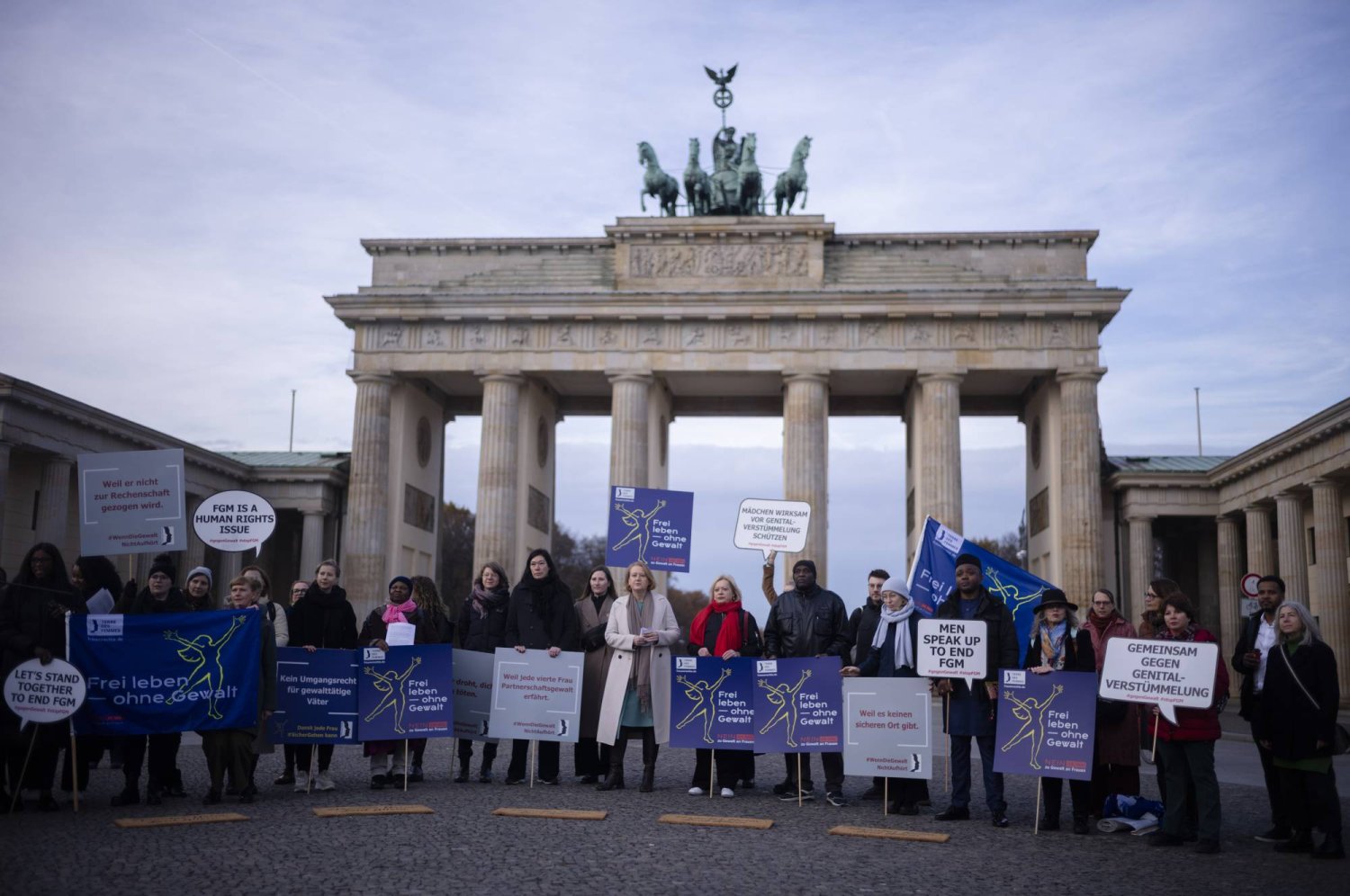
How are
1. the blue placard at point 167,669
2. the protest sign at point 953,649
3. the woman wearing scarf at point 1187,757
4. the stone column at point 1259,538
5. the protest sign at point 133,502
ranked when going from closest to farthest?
the woman wearing scarf at point 1187,757, the protest sign at point 953,649, the blue placard at point 167,669, the protest sign at point 133,502, the stone column at point 1259,538

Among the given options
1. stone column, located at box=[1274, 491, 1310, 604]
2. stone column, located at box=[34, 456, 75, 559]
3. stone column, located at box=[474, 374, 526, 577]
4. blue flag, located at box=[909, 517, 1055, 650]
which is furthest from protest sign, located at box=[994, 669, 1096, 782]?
stone column, located at box=[474, 374, 526, 577]

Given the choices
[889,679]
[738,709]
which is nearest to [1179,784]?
[889,679]

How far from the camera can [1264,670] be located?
10.3 meters

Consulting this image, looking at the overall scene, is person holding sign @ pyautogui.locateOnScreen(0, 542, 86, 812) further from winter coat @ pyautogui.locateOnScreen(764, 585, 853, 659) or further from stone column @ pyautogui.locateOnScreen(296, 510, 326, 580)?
stone column @ pyautogui.locateOnScreen(296, 510, 326, 580)

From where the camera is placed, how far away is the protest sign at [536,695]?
40.9 ft

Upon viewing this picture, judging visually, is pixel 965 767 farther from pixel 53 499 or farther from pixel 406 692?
pixel 53 499

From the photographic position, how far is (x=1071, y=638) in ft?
35.8

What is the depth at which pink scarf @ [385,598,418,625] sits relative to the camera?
13.0 meters

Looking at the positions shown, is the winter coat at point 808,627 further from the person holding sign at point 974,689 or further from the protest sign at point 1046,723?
the protest sign at point 1046,723

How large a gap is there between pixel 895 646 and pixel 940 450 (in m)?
27.9

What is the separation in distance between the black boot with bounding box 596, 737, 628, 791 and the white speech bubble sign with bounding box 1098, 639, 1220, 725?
15.8 feet

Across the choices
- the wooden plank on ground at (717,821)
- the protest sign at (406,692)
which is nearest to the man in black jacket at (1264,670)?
the wooden plank on ground at (717,821)

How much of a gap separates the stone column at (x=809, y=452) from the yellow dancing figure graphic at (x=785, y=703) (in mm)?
26830

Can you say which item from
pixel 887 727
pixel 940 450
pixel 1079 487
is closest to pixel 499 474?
pixel 940 450
